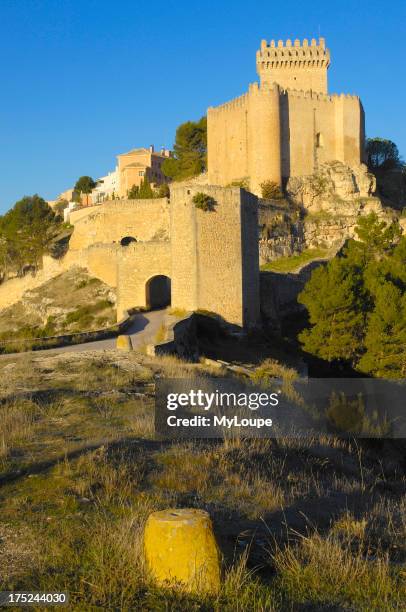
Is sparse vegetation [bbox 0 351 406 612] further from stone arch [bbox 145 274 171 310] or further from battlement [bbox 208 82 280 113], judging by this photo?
battlement [bbox 208 82 280 113]

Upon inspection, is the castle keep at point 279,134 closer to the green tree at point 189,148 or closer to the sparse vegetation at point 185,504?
the green tree at point 189,148

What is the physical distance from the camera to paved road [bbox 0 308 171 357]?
14188mm

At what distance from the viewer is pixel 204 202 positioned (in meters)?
18.5

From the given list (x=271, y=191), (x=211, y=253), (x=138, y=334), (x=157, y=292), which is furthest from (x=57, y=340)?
(x=271, y=191)

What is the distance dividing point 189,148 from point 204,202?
94.1 ft

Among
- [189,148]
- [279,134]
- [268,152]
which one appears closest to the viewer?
[268,152]

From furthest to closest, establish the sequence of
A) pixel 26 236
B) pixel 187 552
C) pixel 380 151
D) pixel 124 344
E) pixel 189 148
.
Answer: pixel 380 151 → pixel 189 148 → pixel 26 236 → pixel 124 344 → pixel 187 552

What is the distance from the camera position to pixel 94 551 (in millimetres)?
3676

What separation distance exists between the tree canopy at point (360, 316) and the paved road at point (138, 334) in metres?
4.74

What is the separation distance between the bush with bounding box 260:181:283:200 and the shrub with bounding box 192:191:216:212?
16.0 metres

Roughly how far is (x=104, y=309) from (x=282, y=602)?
2310 cm

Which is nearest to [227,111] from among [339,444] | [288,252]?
[288,252]

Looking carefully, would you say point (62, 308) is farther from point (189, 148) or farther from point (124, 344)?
point (189, 148)

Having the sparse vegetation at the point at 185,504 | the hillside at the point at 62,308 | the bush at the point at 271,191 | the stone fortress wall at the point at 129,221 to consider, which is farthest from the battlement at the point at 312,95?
the sparse vegetation at the point at 185,504
